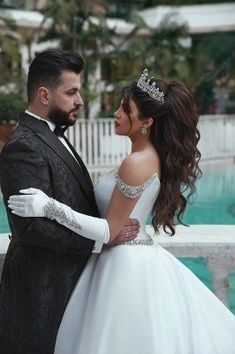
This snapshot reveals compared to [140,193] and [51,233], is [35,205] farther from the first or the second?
[140,193]

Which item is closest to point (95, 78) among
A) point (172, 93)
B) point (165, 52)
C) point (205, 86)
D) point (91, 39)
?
point (91, 39)

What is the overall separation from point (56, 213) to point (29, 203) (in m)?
0.11

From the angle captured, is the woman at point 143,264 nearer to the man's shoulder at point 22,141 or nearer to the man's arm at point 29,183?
the man's arm at point 29,183

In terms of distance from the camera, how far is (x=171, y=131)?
213 centimetres

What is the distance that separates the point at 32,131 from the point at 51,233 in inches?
13.9

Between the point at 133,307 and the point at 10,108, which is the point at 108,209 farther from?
the point at 10,108

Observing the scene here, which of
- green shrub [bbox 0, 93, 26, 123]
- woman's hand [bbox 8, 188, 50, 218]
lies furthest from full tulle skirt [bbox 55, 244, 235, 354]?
green shrub [bbox 0, 93, 26, 123]

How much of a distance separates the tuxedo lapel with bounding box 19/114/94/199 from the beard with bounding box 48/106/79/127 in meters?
0.04

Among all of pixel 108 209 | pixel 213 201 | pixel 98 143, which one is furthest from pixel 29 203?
pixel 98 143

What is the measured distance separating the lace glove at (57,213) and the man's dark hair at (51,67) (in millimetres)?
376

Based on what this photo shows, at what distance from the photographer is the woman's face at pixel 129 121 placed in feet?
6.99

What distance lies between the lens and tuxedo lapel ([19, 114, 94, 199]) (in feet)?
6.56

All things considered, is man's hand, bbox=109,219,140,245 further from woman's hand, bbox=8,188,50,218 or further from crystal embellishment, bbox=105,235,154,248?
woman's hand, bbox=8,188,50,218

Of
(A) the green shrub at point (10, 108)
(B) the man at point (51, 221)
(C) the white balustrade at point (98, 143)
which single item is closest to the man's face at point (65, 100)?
(B) the man at point (51, 221)
